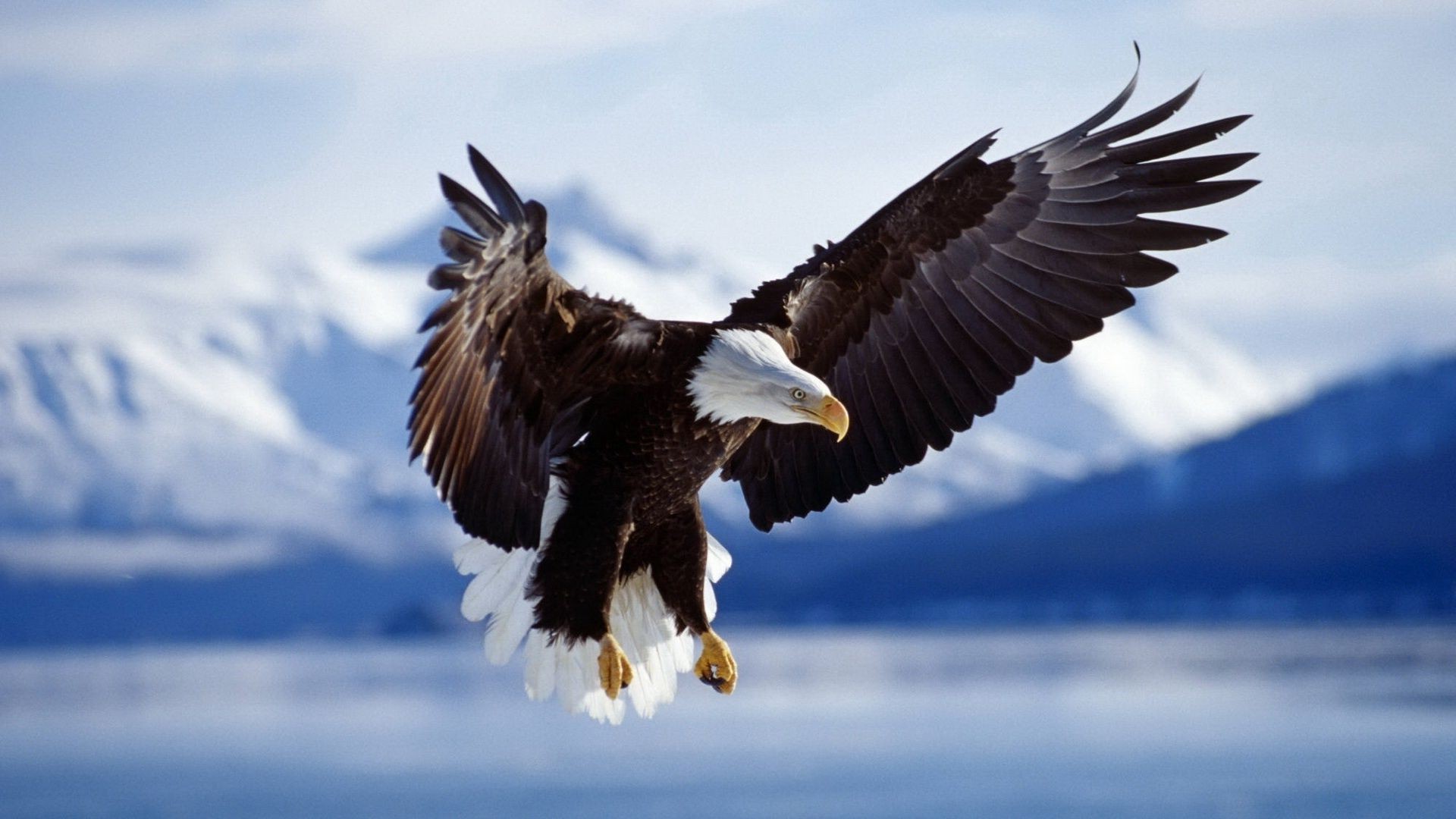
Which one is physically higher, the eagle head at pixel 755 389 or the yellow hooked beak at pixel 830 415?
the eagle head at pixel 755 389

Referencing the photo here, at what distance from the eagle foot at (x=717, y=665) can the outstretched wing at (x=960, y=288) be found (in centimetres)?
51

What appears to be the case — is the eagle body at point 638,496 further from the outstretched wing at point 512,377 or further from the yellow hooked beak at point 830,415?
the yellow hooked beak at point 830,415

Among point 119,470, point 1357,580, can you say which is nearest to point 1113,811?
point 1357,580

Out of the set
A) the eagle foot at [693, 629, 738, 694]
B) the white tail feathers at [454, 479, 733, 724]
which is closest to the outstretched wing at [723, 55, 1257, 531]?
the white tail feathers at [454, 479, 733, 724]

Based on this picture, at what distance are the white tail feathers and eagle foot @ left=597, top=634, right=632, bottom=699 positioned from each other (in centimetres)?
28

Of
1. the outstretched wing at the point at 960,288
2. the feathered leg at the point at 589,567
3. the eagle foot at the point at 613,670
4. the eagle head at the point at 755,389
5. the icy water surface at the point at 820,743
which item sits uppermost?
the icy water surface at the point at 820,743

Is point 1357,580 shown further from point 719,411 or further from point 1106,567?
point 719,411

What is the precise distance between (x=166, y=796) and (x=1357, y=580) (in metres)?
74.6

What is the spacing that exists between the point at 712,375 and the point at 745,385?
8 centimetres

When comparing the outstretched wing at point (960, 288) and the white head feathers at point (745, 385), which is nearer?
the white head feathers at point (745, 385)

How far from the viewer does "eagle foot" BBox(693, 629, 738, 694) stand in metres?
4.45

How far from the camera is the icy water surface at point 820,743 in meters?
30.5

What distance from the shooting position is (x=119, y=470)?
187000mm

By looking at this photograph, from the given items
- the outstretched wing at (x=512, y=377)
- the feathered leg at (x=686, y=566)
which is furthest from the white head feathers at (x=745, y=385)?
the feathered leg at (x=686, y=566)
